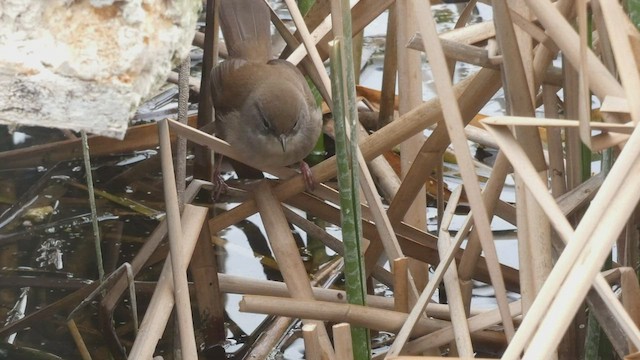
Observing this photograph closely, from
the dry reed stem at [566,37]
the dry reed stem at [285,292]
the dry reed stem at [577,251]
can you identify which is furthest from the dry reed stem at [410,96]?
the dry reed stem at [577,251]

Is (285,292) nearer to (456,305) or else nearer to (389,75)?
(456,305)

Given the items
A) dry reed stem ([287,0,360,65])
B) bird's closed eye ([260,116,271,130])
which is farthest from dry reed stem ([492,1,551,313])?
bird's closed eye ([260,116,271,130])

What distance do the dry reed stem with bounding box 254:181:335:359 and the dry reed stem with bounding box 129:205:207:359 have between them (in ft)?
0.83

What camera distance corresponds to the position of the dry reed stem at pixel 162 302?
6.76ft

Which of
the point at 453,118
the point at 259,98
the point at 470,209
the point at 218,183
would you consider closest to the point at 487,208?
the point at 470,209

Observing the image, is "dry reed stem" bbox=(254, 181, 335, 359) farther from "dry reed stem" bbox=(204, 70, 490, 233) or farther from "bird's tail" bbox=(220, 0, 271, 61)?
"bird's tail" bbox=(220, 0, 271, 61)

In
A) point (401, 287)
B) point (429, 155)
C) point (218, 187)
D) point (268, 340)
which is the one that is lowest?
point (401, 287)

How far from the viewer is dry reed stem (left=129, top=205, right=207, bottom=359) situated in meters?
2.06

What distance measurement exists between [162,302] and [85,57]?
2.75 feet

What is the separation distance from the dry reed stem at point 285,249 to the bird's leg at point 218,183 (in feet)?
1.39

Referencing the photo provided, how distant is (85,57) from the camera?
1.45 metres

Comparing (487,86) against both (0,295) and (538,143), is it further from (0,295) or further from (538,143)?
(0,295)

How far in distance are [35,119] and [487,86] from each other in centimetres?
132

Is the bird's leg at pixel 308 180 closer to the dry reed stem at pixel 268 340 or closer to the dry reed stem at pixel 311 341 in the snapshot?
the dry reed stem at pixel 268 340
